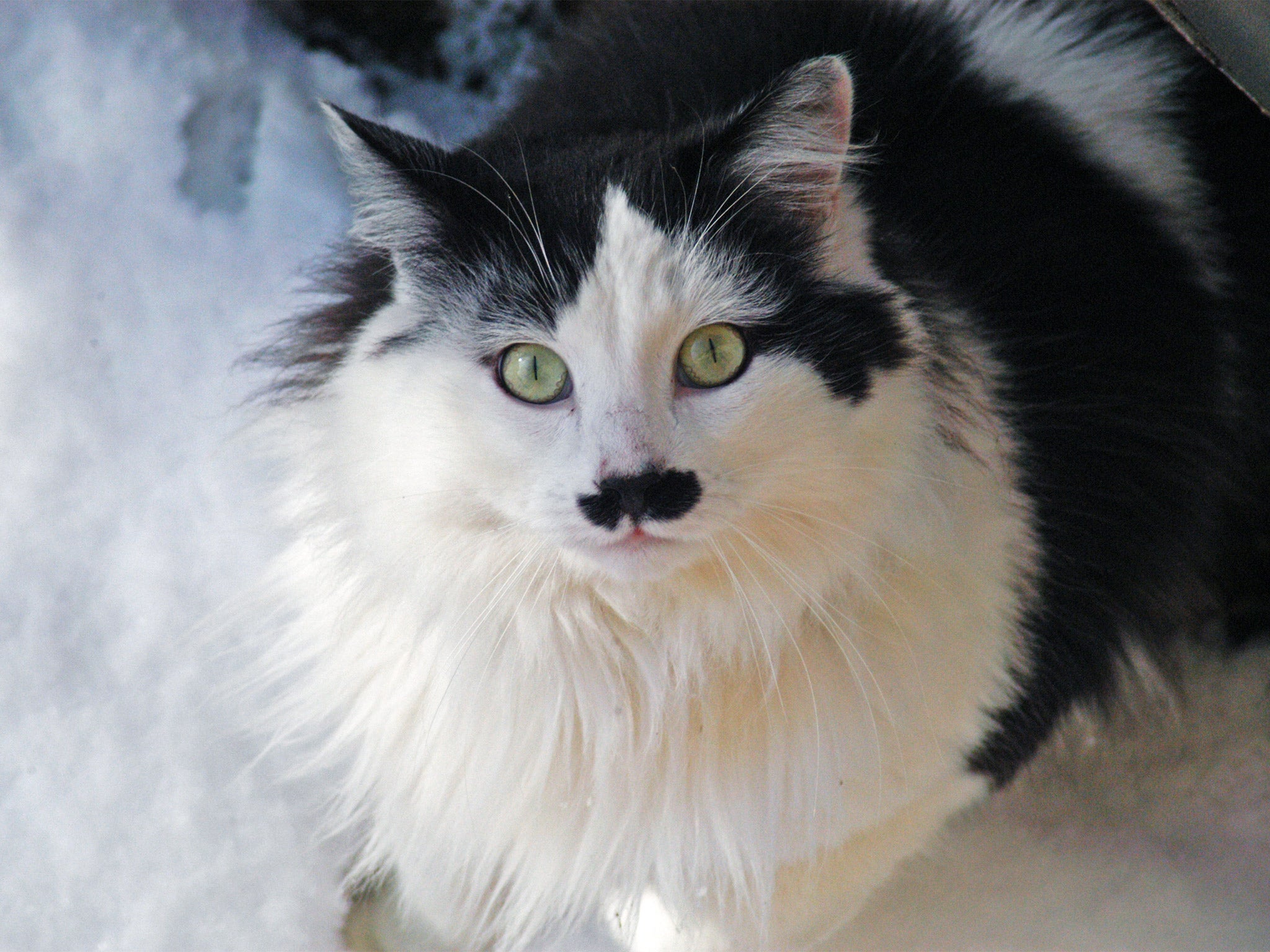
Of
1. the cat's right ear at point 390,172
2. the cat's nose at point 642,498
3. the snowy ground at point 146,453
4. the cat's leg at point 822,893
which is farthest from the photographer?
the snowy ground at point 146,453

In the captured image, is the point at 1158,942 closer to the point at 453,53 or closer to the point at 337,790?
the point at 337,790

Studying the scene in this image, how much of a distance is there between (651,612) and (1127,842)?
3.21ft

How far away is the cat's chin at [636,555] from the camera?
0.98 m

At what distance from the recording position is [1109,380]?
1.44 m

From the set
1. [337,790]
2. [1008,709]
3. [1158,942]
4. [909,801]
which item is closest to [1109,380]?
[1008,709]

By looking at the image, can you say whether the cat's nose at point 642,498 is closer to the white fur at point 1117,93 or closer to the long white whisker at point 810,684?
the long white whisker at point 810,684

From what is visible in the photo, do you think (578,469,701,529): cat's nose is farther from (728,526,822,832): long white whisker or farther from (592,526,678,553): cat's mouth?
(728,526,822,832): long white whisker

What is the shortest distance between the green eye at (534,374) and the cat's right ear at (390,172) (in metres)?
0.16

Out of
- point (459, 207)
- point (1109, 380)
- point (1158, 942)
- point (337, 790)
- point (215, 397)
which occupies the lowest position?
point (1158, 942)

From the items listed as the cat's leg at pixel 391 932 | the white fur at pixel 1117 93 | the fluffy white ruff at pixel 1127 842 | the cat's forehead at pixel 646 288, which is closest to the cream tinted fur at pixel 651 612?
the cat's forehead at pixel 646 288

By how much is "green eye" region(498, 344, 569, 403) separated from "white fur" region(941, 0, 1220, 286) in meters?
0.87

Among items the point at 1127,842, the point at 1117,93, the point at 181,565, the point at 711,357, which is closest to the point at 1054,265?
the point at 1117,93

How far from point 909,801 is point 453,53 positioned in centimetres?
171

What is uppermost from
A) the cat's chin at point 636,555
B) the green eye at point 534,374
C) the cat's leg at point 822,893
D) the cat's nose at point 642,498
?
the green eye at point 534,374
